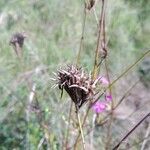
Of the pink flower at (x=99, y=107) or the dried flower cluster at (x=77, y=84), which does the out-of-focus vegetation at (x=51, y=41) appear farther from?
the dried flower cluster at (x=77, y=84)

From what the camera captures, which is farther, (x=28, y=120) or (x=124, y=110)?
(x=124, y=110)

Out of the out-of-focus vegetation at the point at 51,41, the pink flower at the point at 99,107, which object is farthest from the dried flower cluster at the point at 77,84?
the out-of-focus vegetation at the point at 51,41

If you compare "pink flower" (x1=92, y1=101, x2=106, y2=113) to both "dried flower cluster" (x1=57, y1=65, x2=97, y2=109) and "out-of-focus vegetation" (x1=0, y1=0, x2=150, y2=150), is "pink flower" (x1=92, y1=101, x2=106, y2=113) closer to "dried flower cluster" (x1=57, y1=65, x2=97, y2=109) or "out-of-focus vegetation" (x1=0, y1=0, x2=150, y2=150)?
"out-of-focus vegetation" (x1=0, y1=0, x2=150, y2=150)

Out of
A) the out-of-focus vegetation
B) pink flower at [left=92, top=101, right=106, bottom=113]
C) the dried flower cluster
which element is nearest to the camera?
the dried flower cluster

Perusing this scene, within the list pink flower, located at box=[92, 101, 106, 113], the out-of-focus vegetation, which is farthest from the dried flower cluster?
the out-of-focus vegetation

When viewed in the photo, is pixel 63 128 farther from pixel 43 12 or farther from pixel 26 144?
pixel 43 12

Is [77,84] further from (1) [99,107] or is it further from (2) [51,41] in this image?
(2) [51,41]

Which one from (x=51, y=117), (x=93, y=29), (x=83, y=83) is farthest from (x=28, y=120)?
(x=93, y=29)
